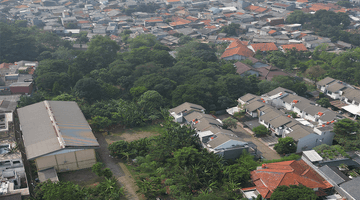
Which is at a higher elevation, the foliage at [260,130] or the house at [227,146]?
the house at [227,146]

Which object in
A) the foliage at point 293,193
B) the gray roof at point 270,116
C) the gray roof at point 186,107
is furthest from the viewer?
the gray roof at point 186,107

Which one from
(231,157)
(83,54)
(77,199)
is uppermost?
(83,54)

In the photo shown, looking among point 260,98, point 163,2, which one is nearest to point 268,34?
point 260,98

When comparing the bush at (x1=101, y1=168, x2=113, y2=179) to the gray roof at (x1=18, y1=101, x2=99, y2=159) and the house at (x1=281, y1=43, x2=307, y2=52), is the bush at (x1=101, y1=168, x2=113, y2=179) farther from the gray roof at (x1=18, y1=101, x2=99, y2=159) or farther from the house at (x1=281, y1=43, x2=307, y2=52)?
the house at (x1=281, y1=43, x2=307, y2=52)

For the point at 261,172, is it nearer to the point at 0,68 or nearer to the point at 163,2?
the point at 0,68

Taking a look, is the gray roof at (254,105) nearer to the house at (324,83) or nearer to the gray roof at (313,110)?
the gray roof at (313,110)

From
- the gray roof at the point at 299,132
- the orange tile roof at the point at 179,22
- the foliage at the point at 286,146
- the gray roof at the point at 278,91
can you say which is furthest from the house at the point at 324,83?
the orange tile roof at the point at 179,22

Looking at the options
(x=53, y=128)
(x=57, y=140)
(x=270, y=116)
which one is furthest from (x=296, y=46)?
(x=57, y=140)
